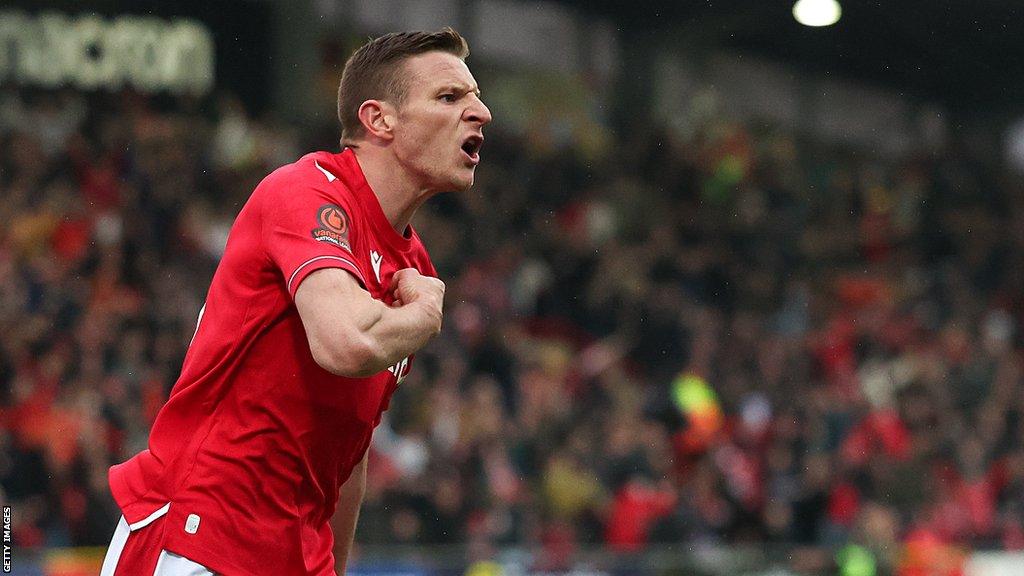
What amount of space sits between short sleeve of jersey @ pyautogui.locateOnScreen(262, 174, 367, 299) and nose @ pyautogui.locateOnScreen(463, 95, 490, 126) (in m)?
0.40

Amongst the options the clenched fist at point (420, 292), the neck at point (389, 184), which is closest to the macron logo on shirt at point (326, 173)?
the neck at point (389, 184)

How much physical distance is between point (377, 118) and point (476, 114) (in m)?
0.23

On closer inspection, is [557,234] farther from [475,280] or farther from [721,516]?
[721,516]

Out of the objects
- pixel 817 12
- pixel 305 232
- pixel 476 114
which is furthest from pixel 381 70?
pixel 817 12

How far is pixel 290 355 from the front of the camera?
3328 mm

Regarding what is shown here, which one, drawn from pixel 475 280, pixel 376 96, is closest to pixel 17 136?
pixel 475 280

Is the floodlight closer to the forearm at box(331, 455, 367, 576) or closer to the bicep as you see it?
the forearm at box(331, 455, 367, 576)

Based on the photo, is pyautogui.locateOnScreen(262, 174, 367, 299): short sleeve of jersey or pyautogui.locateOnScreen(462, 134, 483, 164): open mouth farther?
pyautogui.locateOnScreen(462, 134, 483, 164): open mouth

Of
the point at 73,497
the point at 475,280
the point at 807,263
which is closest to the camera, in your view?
the point at 73,497

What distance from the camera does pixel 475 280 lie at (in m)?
14.0

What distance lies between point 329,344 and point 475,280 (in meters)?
11.0

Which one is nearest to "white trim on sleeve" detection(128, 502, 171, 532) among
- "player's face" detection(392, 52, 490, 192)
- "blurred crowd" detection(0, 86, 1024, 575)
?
"player's face" detection(392, 52, 490, 192)

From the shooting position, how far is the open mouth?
3.56m

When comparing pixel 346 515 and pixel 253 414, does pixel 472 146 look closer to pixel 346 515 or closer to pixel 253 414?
pixel 253 414
